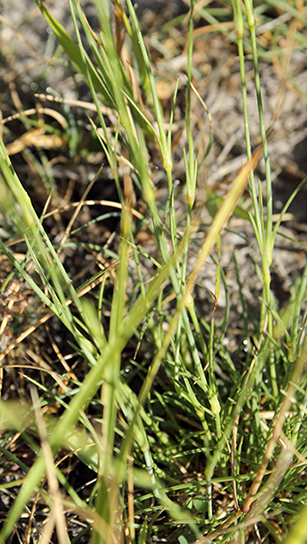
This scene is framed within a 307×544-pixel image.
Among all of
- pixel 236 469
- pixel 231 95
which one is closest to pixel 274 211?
pixel 231 95

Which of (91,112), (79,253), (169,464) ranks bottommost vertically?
(169,464)

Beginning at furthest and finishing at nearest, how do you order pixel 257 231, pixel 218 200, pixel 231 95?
pixel 231 95
pixel 218 200
pixel 257 231

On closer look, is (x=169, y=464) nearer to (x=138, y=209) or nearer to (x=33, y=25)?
(x=138, y=209)

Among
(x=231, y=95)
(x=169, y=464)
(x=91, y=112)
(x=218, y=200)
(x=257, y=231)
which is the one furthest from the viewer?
(x=231, y=95)

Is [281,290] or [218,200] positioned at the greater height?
[218,200]

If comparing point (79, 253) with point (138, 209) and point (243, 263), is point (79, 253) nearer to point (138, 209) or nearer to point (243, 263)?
point (138, 209)

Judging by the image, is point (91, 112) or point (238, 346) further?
point (91, 112)

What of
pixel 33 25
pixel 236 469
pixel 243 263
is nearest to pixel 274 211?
pixel 243 263
